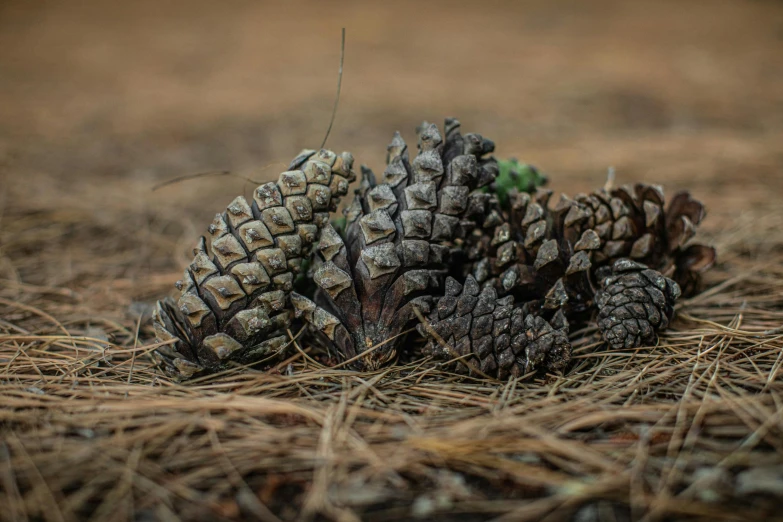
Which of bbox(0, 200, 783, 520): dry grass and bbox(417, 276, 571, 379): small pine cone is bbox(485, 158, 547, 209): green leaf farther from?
bbox(0, 200, 783, 520): dry grass

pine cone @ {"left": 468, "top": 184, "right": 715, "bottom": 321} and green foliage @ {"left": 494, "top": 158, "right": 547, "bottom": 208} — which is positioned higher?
green foliage @ {"left": 494, "top": 158, "right": 547, "bottom": 208}

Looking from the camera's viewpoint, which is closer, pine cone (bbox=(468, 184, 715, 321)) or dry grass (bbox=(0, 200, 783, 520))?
dry grass (bbox=(0, 200, 783, 520))

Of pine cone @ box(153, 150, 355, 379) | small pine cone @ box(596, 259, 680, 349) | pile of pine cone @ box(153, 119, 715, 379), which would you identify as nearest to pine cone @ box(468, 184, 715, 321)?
pile of pine cone @ box(153, 119, 715, 379)

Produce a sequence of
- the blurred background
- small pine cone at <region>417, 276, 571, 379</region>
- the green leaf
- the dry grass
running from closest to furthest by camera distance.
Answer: the dry grass < small pine cone at <region>417, 276, 571, 379</region> < the green leaf < the blurred background

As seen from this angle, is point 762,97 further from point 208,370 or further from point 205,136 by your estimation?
point 208,370

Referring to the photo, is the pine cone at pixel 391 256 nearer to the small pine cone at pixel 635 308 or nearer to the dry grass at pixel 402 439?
the dry grass at pixel 402 439

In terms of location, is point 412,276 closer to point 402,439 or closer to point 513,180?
point 402,439

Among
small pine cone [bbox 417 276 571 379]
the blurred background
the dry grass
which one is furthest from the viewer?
the blurred background

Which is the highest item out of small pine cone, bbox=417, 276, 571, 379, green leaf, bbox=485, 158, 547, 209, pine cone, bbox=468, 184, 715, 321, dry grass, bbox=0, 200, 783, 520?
green leaf, bbox=485, 158, 547, 209
